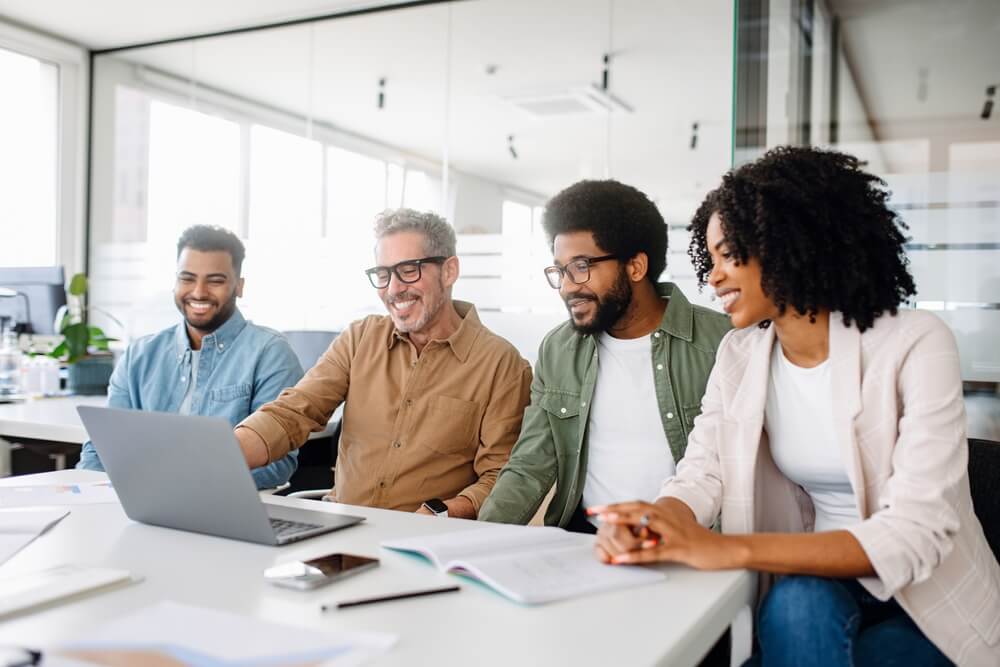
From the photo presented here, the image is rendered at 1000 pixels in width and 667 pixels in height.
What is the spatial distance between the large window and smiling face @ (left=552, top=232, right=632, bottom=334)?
466 centimetres

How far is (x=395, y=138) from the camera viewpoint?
5.13 meters

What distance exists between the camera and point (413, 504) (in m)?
2.17

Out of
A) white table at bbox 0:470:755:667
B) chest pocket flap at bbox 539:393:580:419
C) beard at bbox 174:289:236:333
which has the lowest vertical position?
white table at bbox 0:470:755:667

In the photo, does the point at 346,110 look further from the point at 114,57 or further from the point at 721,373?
the point at 721,373

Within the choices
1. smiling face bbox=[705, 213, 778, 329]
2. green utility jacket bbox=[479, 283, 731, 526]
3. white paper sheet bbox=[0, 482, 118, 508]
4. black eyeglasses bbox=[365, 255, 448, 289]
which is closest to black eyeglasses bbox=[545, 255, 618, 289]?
green utility jacket bbox=[479, 283, 731, 526]

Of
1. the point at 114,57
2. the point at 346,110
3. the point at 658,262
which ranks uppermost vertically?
the point at 114,57

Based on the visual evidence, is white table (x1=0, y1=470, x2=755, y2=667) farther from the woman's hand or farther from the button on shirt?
the button on shirt

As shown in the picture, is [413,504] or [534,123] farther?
[534,123]

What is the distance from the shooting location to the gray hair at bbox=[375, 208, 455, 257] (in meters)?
2.31

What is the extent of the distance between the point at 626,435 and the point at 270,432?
0.81m

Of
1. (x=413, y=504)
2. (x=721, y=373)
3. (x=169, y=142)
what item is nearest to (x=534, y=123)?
(x=169, y=142)

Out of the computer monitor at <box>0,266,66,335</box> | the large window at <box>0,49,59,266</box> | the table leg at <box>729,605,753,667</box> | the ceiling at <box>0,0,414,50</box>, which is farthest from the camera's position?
the large window at <box>0,49,59,266</box>

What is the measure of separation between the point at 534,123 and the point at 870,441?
11.8ft

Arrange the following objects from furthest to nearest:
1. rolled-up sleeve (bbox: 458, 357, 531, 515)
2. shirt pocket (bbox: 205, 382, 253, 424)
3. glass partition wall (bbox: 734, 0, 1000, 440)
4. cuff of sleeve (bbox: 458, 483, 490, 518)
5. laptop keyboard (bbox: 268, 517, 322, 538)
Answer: glass partition wall (bbox: 734, 0, 1000, 440) → shirt pocket (bbox: 205, 382, 253, 424) → rolled-up sleeve (bbox: 458, 357, 531, 515) → cuff of sleeve (bbox: 458, 483, 490, 518) → laptop keyboard (bbox: 268, 517, 322, 538)
